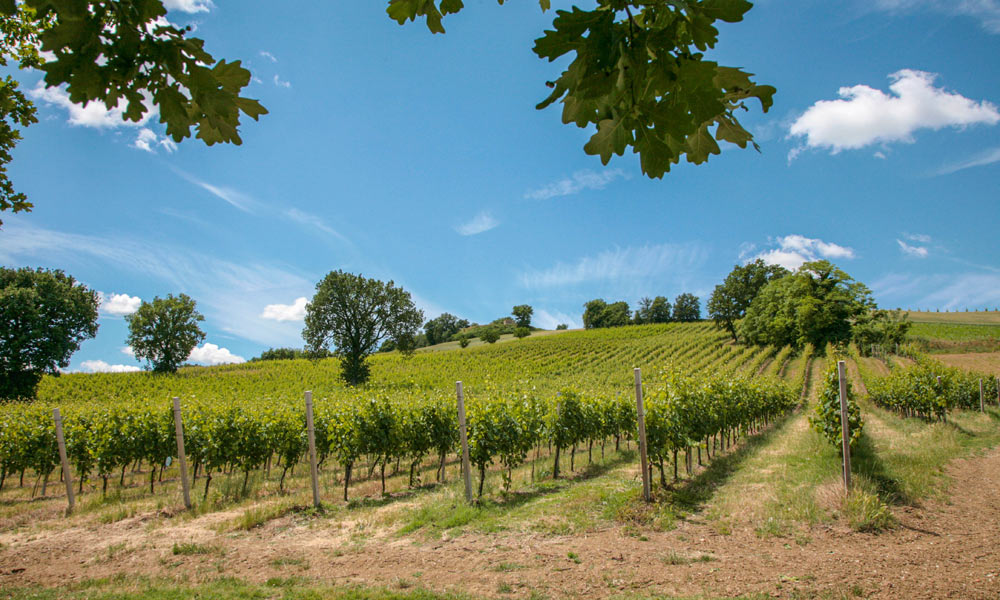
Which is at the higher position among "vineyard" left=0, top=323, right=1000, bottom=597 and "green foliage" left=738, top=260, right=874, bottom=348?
"green foliage" left=738, top=260, right=874, bottom=348

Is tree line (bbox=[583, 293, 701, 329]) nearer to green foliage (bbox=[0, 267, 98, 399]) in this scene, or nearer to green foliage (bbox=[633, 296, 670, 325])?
green foliage (bbox=[633, 296, 670, 325])

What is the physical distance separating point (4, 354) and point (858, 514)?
1702 inches

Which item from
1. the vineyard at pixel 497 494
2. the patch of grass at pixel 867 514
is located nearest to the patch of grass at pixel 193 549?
the vineyard at pixel 497 494

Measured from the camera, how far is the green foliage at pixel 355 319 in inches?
1443

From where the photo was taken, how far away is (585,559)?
466 cm

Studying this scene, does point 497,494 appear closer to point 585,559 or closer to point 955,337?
point 585,559

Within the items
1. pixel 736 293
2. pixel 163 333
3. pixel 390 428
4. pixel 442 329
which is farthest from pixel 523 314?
pixel 390 428

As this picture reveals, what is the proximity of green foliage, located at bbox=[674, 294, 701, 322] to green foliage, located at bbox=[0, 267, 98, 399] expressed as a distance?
283 ft

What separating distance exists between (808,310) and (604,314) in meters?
51.3

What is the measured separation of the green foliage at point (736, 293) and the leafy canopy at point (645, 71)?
6318 centimetres

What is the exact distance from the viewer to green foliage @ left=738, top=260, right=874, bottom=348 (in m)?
48.1

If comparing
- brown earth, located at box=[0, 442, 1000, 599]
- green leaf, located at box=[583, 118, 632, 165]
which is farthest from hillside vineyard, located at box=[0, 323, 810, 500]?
green leaf, located at box=[583, 118, 632, 165]

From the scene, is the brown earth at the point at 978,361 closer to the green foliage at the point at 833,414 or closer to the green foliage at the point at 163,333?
the green foliage at the point at 833,414

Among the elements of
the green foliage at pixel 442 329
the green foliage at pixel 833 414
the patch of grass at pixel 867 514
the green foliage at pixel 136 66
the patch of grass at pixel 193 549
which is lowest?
the patch of grass at pixel 193 549
